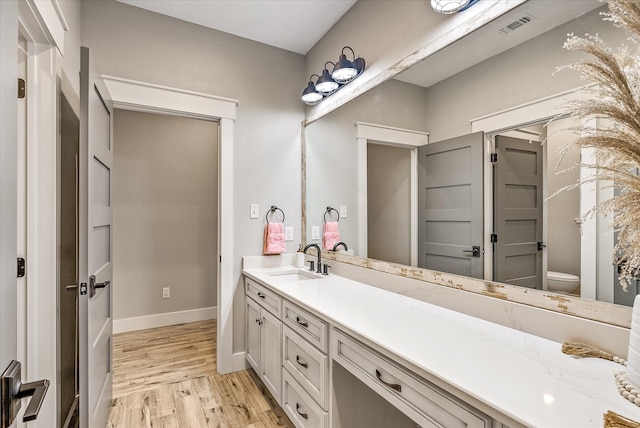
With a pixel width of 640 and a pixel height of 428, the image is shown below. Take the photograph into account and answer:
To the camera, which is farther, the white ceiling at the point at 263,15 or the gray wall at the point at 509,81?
the white ceiling at the point at 263,15

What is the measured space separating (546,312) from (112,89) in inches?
109

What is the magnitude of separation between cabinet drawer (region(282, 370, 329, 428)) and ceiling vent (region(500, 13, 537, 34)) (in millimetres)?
1816

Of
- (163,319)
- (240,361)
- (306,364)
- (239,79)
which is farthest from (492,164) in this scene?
(163,319)

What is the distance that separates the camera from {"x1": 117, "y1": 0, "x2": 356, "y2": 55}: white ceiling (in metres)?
2.28

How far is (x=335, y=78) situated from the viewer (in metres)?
2.32

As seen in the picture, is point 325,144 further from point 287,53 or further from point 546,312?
point 546,312

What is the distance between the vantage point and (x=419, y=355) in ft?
3.36

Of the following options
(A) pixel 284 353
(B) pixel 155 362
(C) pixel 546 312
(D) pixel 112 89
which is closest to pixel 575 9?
(C) pixel 546 312

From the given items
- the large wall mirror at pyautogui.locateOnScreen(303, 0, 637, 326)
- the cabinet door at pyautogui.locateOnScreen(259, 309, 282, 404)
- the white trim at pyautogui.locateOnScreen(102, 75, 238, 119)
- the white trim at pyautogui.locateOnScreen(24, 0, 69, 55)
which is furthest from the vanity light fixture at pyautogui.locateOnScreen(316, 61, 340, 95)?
the cabinet door at pyautogui.locateOnScreen(259, 309, 282, 404)

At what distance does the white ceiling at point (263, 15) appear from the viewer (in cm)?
228

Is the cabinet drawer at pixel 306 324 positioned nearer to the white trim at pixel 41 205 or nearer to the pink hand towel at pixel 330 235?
the pink hand towel at pixel 330 235

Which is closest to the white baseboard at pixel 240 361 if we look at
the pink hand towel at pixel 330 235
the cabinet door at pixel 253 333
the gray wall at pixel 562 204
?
the cabinet door at pixel 253 333

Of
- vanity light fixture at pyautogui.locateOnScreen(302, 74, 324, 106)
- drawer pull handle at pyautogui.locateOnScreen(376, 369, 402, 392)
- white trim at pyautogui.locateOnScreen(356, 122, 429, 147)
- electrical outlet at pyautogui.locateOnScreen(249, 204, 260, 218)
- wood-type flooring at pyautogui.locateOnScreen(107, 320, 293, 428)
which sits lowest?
wood-type flooring at pyautogui.locateOnScreen(107, 320, 293, 428)

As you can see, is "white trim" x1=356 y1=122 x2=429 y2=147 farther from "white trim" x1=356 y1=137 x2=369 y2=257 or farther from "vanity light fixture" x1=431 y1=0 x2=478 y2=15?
"vanity light fixture" x1=431 y1=0 x2=478 y2=15
